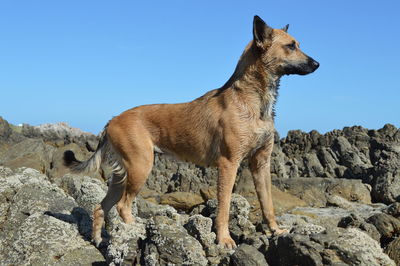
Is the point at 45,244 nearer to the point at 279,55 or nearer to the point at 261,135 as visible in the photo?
the point at 261,135

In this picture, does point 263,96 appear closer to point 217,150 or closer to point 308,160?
point 217,150

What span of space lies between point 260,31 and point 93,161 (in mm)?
3992

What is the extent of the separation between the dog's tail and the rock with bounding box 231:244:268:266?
3.67 meters

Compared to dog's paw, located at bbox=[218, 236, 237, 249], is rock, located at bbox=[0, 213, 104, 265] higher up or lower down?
lower down

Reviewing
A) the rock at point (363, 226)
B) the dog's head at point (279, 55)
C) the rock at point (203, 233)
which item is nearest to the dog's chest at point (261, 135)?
the dog's head at point (279, 55)

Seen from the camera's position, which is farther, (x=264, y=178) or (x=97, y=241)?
(x=97, y=241)

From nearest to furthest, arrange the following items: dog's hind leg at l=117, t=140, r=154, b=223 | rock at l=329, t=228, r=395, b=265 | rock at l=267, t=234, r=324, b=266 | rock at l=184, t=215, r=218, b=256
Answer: rock at l=329, t=228, r=395, b=265 < rock at l=267, t=234, r=324, b=266 < rock at l=184, t=215, r=218, b=256 < dog's hind leg at l=117, t=140, r=154, b=223

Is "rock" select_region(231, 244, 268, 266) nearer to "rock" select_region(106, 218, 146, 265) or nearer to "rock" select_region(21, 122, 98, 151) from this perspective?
"rock" select_region(106, 218, 146, 265)

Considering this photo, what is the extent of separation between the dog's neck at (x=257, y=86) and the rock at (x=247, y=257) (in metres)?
2.37

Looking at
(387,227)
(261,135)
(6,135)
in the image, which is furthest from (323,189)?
(6,135)

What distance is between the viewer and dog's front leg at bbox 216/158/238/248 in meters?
7.94

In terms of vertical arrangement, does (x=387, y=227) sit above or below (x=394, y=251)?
above

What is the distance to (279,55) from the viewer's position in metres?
8.37

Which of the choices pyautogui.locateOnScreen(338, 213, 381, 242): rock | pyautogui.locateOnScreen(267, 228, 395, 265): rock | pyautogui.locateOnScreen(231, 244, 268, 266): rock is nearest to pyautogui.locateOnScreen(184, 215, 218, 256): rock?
pyautogui.locateOnScreen(231, 244, 268, 266): rock
